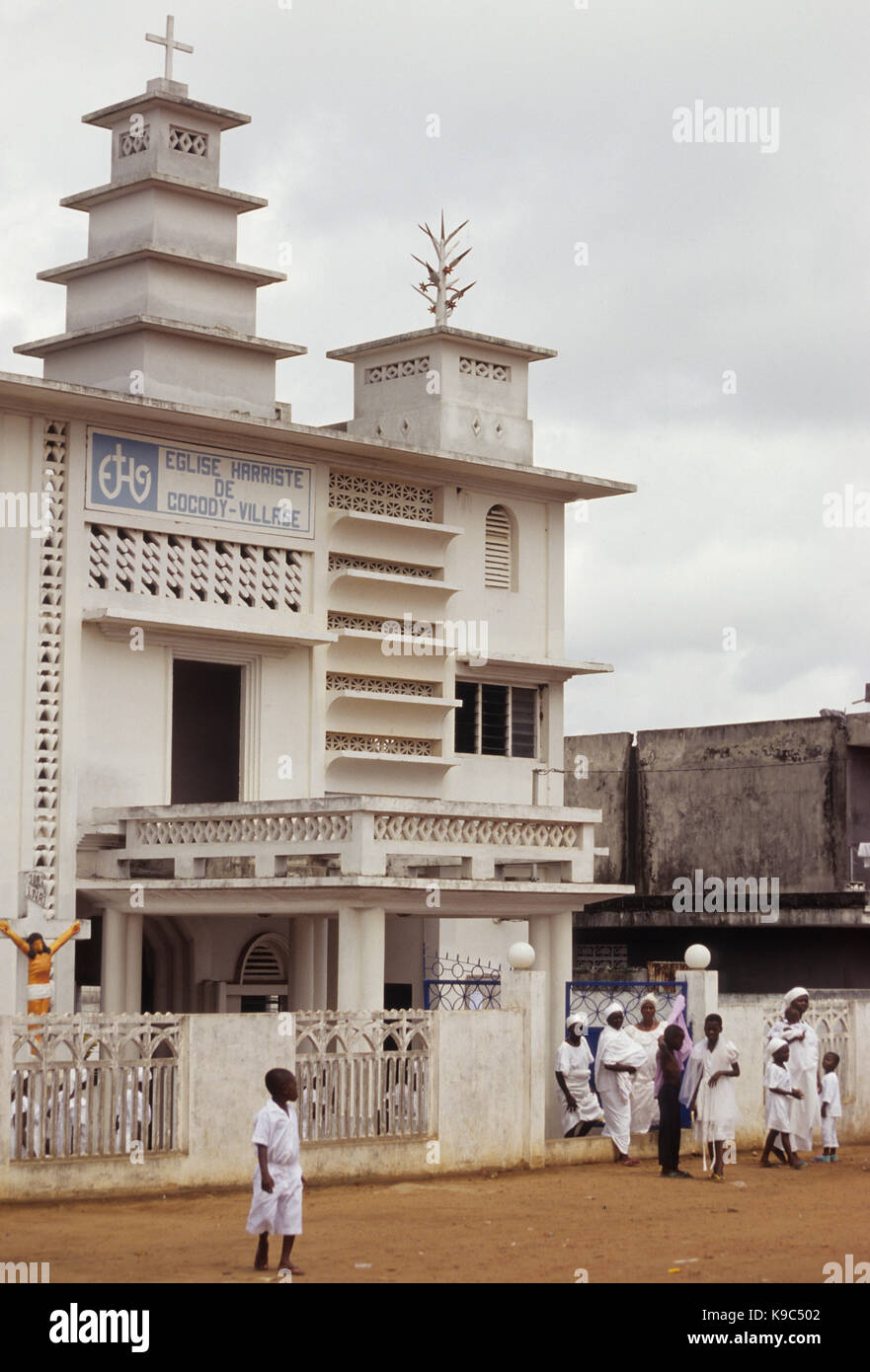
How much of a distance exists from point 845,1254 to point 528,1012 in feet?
18.6

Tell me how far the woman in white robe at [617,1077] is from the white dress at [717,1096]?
1.35 meters

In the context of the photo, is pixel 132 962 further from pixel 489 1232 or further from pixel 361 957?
pixel 489 1232

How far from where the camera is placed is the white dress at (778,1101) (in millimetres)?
17781

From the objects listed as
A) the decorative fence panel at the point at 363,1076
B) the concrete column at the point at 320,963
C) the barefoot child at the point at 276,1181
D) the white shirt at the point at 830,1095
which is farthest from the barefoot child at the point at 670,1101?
the concrete column at the point at 320,963

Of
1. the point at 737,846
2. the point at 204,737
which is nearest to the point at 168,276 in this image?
the point at 204,737

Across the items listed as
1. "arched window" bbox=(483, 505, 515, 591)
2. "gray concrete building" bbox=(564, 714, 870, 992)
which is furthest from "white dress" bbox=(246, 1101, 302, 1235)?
"gray concrete building" bbox=(564, 714, 870, 992)

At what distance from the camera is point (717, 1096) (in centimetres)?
1706

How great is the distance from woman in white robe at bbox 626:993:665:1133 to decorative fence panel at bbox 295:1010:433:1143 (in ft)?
10.6

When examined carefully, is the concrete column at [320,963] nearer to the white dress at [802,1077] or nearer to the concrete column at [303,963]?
the concrete column at [303,963]

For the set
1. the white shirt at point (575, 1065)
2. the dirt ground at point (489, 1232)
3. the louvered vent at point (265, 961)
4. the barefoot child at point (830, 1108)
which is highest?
the louvered vent at point (265, 961)

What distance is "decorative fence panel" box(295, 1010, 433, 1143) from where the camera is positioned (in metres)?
16.1

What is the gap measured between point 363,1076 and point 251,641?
8080 mm

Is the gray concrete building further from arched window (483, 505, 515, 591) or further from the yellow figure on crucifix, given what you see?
the yellow figure on crucifix

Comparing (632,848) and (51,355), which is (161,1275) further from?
(632,848)
